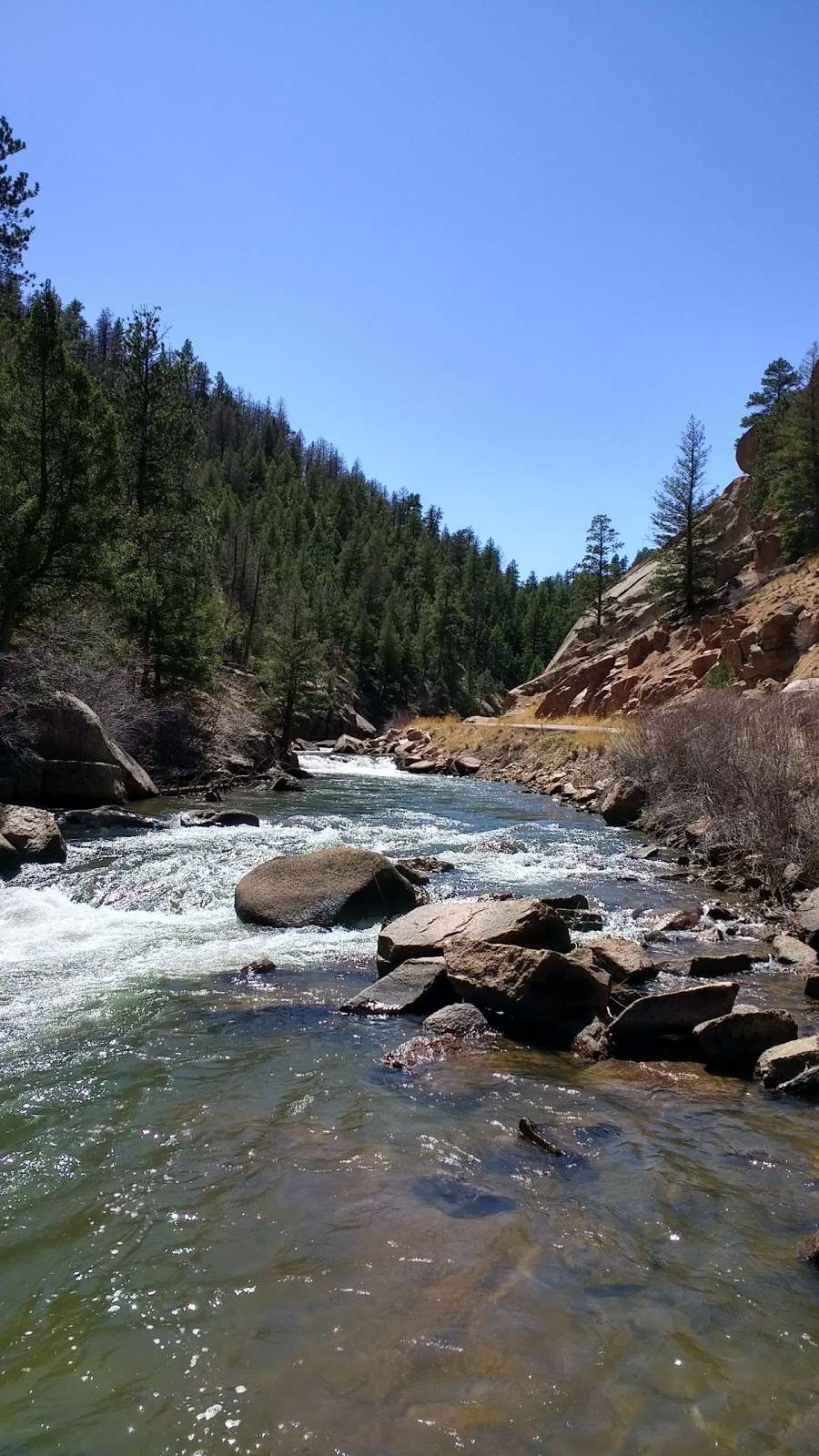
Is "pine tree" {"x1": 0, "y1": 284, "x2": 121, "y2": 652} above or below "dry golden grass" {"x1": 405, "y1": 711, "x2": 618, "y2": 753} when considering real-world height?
above

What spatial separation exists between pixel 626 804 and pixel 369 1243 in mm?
17838

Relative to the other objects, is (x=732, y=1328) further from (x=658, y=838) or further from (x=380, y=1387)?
Result: (x=658, y=838)

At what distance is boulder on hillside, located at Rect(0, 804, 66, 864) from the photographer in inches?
534

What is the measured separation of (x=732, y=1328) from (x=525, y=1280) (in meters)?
0.92

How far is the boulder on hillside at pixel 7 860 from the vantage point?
1280cm

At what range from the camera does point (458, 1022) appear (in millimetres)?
7281

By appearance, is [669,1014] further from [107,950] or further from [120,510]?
[120,510]

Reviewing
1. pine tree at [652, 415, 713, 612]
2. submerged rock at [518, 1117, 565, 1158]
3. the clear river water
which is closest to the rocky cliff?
pine tree at [652, 415, 713, 612]

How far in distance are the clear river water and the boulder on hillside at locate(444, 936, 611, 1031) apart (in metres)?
0.64

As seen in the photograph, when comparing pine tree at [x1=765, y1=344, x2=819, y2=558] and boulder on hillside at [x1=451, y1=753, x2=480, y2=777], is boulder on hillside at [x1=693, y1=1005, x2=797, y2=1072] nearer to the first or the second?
boulder on hillside at [x1=451, y1=753, x2=480, y2=777]

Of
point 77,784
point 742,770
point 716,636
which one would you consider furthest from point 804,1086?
point 716,636

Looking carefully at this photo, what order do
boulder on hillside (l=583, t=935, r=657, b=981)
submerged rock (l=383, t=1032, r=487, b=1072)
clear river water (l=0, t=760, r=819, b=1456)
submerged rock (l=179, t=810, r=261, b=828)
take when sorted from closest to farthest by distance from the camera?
clear river water (l=0, t=760, r=819, b=1456), submerged rock (l=383, t=1032, r=487, b=1072), boulder on hillside (l=583, t=935, r=657, b=981), submerged rock (l=179, t=810, r=261, b=828)

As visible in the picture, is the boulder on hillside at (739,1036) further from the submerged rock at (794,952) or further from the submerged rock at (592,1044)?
the submerged rock at (794,952)

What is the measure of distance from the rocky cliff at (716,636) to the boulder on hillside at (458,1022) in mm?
22074
